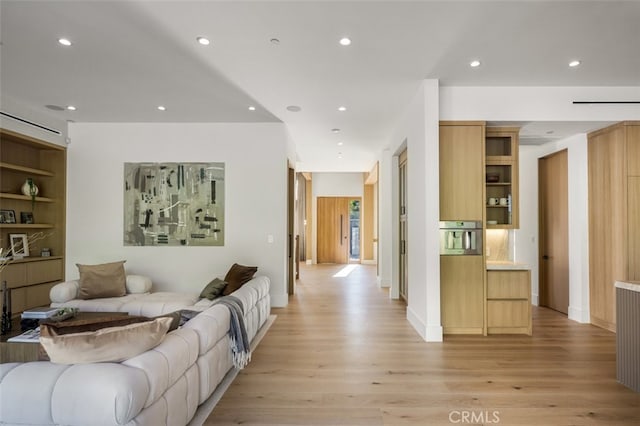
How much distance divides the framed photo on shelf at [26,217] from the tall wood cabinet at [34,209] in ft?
0.09

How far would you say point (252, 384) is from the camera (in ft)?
9.25

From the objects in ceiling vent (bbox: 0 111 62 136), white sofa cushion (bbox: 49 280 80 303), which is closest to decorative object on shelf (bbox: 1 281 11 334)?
white sofa cushion (bbox: 49 280 80 303)

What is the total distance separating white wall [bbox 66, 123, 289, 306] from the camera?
18.1 feet

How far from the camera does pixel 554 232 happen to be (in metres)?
5.23

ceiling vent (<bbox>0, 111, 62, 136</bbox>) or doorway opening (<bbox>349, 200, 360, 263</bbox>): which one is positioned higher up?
ceiling vent (<bbox>0, 111, 62, 136</bbox>)

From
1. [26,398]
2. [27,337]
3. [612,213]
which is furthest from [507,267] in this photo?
[27,337]

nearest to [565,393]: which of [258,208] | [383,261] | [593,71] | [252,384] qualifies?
[252,384]

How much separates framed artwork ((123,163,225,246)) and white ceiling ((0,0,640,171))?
1.00 m

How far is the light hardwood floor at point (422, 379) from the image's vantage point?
236 cm

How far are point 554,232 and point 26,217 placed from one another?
825cm

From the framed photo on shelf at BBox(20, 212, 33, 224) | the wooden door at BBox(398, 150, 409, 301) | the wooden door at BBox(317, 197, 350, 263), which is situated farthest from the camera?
the wooden door at BBox(317, 197, 350, 263)

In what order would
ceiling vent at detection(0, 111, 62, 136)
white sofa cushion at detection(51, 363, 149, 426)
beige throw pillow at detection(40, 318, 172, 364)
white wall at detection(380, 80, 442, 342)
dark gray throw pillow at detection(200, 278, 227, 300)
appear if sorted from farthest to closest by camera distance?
ceiling vent at detection(0, 111, 62, 136), dark gray throw pillow at detection(200, 278, 227, 300), white wall at detection(380, 80, 442, 342), beige throw pillow at detection(40, 318, 172, 364), white sofa cushion at detection(51, 363, 149, 426)

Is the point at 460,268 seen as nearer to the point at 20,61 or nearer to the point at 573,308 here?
the point at 573,308

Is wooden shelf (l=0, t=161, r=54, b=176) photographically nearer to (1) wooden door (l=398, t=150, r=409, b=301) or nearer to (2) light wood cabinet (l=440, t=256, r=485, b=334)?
(1) wooden door (l=398, t=150, r=409, b=301)
